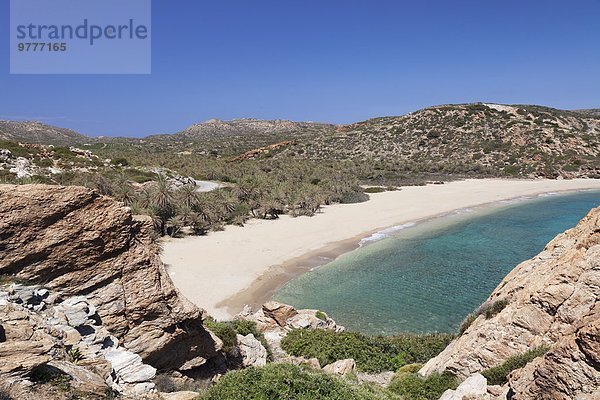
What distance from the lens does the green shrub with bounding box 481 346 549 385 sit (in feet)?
26.2

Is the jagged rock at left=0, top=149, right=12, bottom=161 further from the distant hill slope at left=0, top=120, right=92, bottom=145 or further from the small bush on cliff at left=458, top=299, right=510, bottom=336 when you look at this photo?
the distant hill slope at left=0, top=120, right=92, bottom=145

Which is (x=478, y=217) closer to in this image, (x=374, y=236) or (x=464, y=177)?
(x=374, y=236)

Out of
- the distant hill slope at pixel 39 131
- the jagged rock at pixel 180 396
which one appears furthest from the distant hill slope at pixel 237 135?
the jagged rock at pixel 180 396

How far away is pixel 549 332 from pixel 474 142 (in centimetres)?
9491

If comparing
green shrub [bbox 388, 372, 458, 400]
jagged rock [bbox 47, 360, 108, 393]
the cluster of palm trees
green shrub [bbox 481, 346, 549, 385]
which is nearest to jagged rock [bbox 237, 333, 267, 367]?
green shrub [bbox 388, 372, 458, 400]

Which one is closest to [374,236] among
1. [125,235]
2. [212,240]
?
[212,240]

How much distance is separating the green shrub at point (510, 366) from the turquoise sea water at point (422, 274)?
396 inches

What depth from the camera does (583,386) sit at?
5.36 metres

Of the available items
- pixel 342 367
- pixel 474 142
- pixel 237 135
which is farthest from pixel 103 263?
pixel 237 135

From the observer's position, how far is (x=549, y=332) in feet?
28.0

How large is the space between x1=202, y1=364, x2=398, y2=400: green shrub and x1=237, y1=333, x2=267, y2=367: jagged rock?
4879mm

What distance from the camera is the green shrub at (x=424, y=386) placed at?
927 cm

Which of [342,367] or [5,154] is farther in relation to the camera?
[5,154]

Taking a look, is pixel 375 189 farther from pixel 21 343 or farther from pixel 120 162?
pixel 21 343
